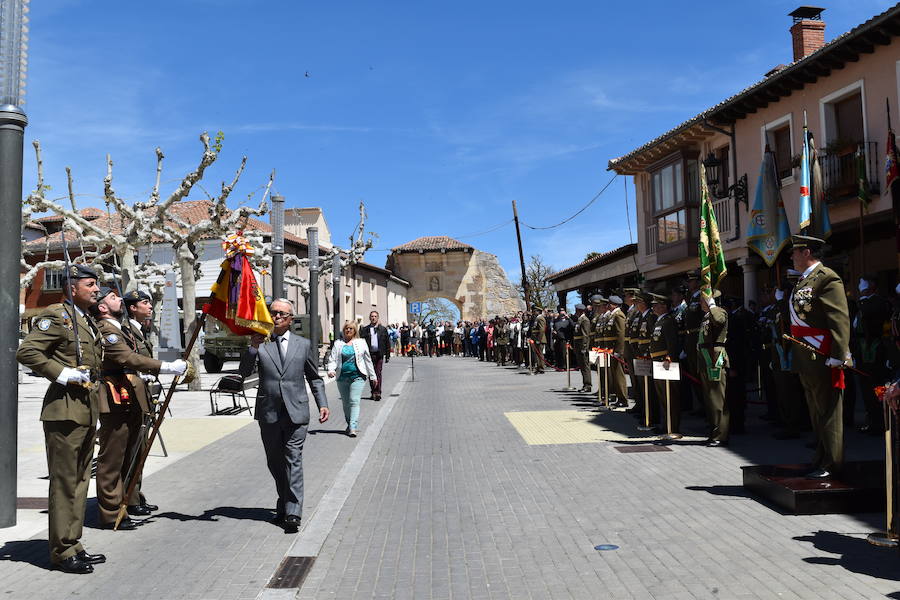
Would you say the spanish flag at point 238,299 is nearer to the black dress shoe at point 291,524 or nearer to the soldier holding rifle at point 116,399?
the soldier holding rifle at point 116,399

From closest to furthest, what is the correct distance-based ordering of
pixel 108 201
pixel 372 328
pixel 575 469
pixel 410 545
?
pixel 410 545 < pixel 575 469 < pixel 372 328 < pixel 108 201

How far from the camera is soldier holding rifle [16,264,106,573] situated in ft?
17.0

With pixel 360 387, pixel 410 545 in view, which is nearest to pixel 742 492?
pixel 410 545

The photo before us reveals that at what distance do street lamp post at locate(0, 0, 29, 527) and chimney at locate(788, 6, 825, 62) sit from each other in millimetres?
23139

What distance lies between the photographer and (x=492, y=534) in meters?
5.86

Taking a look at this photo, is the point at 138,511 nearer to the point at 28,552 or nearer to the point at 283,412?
the point at 28,552

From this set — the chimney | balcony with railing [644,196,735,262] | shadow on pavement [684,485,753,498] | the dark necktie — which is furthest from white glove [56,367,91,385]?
the chimney

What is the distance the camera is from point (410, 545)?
5.64 metres

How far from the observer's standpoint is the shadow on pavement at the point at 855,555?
Answer: 4.75 meters

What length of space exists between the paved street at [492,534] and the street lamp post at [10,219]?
2.28 ft

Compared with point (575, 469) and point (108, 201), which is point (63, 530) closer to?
point (575, 469)

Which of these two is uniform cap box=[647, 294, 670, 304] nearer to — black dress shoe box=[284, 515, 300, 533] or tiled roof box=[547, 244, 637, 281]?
black dress shoe box=[284, 515, 300, 533]

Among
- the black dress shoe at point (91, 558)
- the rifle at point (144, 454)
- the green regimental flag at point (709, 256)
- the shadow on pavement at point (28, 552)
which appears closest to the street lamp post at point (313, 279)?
the green regimental flag at point (709, 256)

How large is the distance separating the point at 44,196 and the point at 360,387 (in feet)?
46.3
